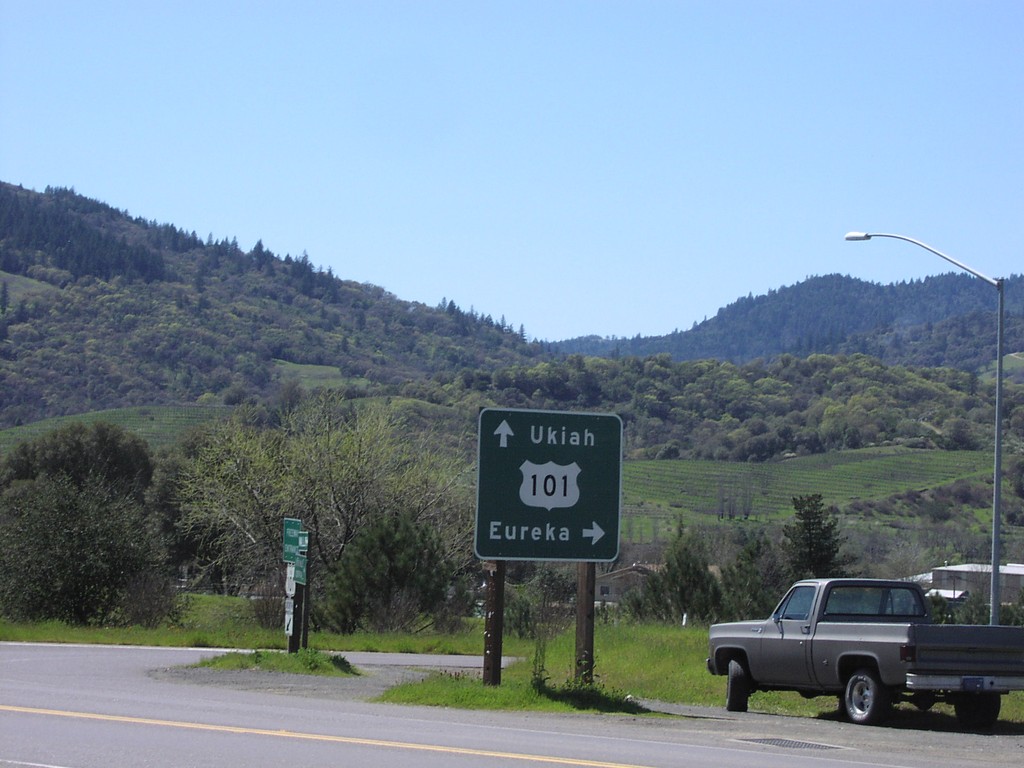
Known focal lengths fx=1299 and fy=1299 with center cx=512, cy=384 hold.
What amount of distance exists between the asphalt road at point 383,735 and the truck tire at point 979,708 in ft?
0.85

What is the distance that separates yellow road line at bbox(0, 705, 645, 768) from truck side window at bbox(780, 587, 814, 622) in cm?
630

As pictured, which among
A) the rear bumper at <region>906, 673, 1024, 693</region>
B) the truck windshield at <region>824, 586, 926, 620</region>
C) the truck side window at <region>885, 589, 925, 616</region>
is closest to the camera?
the rear bumper at <region>906, 673, 1024, 693</region>

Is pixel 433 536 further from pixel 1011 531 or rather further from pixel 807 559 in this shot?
pixel 1011 531

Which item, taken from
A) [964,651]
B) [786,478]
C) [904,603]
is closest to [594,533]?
[904,603]

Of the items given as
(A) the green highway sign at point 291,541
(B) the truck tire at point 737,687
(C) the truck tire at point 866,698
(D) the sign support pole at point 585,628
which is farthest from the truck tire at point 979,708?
(A) the green highway sign at point 291,541

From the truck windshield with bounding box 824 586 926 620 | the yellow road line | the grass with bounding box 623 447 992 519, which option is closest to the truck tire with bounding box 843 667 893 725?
the truck windshield with bounding box 824 586 926 620

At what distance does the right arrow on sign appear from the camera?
53.5ft

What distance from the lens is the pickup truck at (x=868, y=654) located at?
1412cm

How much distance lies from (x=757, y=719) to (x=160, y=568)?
26493mm

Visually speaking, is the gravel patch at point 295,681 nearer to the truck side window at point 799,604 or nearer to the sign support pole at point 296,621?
the sign support pole at point 296,621

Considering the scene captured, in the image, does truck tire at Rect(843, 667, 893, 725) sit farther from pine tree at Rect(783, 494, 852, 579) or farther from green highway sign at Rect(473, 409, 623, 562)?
pine tree at Rect(783, 494, 852, 579)

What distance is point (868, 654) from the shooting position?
1460 centimetres

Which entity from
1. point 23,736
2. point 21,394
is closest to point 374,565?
point 23,736

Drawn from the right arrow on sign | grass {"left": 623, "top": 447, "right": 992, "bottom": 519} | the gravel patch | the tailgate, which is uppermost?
grass {"left": 623, "top": 447, "right": 992, "bottom": 519}
